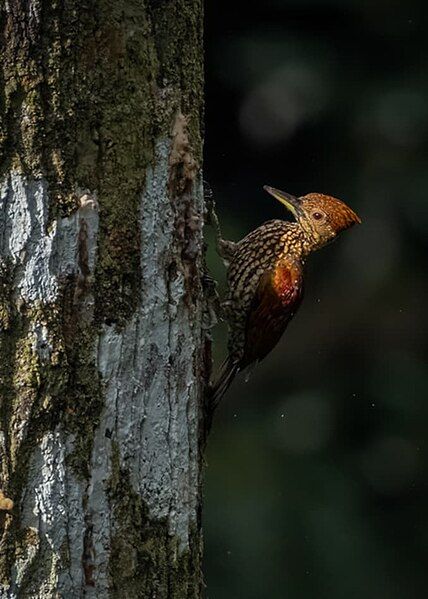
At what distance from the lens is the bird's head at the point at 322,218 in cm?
508

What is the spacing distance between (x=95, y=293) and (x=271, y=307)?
1.96 metres

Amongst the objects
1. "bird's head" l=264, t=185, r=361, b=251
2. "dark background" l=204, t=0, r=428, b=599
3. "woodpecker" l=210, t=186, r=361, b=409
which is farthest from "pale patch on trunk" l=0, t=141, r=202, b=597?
"dark background" l=204, t=0, r=428, b=599

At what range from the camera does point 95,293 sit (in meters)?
3.00

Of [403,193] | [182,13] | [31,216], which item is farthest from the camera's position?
[403,193]

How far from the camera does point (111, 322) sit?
3020mm

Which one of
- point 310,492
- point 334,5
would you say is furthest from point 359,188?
point 310,492

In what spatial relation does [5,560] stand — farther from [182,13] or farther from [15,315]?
[182,13]

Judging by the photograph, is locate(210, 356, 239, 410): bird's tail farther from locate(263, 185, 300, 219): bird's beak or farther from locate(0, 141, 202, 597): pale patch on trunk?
locate(0, 141, 202, 597): pale patch on trunk

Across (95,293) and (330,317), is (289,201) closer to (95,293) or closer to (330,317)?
(95,293)

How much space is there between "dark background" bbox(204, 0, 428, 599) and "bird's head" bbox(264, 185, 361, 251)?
224cm

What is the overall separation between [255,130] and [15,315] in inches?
196

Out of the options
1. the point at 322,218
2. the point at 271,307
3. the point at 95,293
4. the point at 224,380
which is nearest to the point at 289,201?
the point at 322,218

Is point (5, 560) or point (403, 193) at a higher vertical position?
point (5, 560)

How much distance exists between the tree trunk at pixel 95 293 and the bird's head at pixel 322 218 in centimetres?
192
